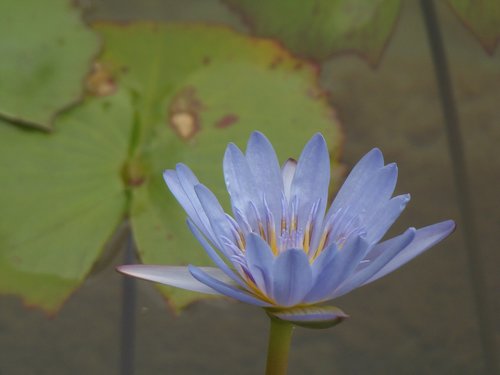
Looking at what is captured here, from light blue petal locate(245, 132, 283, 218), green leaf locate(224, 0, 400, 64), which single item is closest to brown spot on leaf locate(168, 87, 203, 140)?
green leaf locate(224, 0, 400, 64)

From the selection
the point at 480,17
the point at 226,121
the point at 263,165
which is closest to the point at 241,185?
the point at 263,165

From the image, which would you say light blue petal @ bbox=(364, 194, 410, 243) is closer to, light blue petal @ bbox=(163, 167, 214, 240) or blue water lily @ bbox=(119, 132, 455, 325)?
blue water lily @ bbox=(119, 132, 455, 325)

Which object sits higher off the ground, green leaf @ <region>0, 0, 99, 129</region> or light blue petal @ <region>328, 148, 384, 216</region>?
light blue petal @ <region>328, 148, 384, 216</region>

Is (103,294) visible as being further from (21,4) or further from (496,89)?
(496,89)

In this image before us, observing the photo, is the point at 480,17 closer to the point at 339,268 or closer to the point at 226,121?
the point at 226,121

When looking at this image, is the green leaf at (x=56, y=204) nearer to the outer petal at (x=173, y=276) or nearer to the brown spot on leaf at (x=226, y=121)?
the brown spot on leaf at (x=226, y=121)

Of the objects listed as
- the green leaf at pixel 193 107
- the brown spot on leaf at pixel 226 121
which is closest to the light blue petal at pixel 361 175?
the green leaf at pixel 193 107

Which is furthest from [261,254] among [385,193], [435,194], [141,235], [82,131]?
[435,194]
